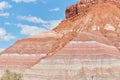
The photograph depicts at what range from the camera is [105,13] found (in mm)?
157125

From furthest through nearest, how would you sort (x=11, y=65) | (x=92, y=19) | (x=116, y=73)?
(x=92, y=19)
(x=11, y=65)
(x=116, y=73)

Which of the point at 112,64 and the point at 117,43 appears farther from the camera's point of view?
the point at 117,43

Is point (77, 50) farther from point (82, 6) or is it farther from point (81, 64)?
point (82, 6)

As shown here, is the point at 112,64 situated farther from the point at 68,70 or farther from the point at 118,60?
the point at 68,70

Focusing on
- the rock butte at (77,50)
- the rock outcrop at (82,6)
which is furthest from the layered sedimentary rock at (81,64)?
the rock outcrop at (82,6)

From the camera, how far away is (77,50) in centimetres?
13788

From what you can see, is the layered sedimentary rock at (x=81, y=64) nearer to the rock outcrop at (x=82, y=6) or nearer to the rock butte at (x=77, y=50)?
the rock butte at (x=77, y=50)

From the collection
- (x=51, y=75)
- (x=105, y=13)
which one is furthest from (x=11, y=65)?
(x=105, y=13)

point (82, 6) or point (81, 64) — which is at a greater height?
point (82, 6)

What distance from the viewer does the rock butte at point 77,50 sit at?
13175 centimetres

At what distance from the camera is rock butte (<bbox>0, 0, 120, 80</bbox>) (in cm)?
13175

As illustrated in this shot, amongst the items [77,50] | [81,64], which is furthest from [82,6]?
[81,64]

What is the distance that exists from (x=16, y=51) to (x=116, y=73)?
35.6 m

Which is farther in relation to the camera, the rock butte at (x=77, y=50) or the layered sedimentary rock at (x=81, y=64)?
the rock butte at (x=77, y=50)
